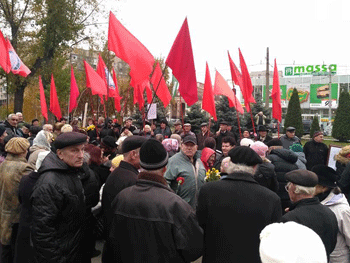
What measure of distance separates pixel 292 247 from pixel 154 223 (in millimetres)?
1273

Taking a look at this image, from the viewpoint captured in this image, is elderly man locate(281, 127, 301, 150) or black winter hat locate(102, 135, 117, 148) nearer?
black winter hat locate(102, 135, 117, 148)

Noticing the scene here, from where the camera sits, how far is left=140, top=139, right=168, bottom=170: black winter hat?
270 centimetres

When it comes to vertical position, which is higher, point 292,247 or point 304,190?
point 292,247

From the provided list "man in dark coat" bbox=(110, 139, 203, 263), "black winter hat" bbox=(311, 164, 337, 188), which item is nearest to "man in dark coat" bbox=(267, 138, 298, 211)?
"black winter hat" bbox=(311, 164, 337, 188)

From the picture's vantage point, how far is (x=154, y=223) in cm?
252

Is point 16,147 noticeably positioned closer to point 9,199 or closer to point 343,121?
point 9,199

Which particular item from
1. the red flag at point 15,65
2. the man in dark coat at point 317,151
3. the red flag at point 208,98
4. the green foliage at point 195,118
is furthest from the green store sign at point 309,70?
the red flag at point 208,98

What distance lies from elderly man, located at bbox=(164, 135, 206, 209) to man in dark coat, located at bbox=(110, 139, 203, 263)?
6.90 feet

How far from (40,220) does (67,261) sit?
448 mm

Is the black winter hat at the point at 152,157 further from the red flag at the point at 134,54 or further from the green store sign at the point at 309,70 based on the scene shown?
the green store sign at the point at 309,70

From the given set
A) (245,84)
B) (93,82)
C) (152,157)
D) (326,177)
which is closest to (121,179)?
(152,157)

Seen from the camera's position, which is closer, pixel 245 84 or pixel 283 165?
pixel 283 165

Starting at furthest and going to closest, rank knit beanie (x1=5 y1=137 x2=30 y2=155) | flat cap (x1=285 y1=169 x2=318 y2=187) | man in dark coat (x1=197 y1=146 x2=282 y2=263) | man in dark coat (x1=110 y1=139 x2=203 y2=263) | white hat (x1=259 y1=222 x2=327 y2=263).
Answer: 1. knit beanie (x1=5 y1=137 x2=30 y2=155)
2. flat cap (x1=285 y1=169 x2=318 y2=187)
3. man in dark coat (x1=197 y1=146 x2=282 y2=263)
4. man in dark coat (x1=110 y1=139 x2=203 y2=263)
5. white hat (x1=259 y1=222 x2=327 y2=263)

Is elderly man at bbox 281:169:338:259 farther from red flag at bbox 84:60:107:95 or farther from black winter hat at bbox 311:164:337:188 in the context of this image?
red flag at bbox 84:60:107:95
